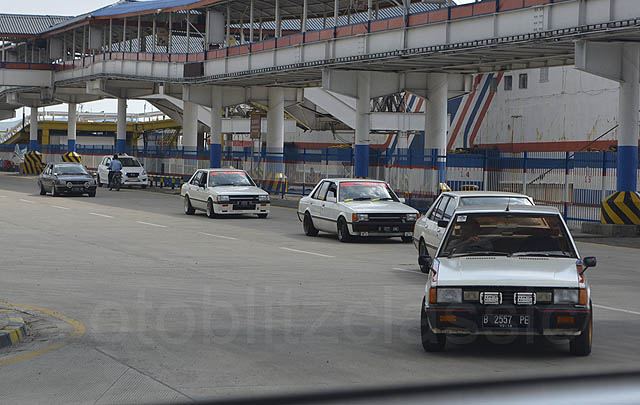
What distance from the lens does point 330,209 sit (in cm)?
2320

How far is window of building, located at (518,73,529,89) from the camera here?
48994 mm

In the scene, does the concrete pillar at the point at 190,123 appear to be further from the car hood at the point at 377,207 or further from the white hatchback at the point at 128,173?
the car hood at the point at 377,207

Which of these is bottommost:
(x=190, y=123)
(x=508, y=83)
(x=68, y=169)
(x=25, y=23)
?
(x=68, y=169)

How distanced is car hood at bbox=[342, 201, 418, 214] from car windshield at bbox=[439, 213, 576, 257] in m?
11.9

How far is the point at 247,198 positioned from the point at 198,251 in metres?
10.9

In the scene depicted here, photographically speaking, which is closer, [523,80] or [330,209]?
[330,209]

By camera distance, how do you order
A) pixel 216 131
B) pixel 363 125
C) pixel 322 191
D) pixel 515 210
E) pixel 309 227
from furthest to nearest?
pixel 216 131 → pixel 363 125 → pixel 309 227 → pixel 322 191 → pixel 515 210

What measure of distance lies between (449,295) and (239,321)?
296cm

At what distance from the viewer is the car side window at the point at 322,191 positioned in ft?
78.3

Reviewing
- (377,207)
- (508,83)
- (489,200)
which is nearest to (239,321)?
(489,200)

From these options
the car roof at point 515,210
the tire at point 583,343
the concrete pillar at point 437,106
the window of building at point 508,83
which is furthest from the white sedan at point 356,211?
the window of building at point 508,83

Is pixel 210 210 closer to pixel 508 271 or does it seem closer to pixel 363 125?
pixel 363 125

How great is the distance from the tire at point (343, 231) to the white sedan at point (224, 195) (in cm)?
823

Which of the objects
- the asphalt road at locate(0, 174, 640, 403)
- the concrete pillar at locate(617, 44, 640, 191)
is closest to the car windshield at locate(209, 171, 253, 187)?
the asphalt road at locate(0, 174, 640, 403)
